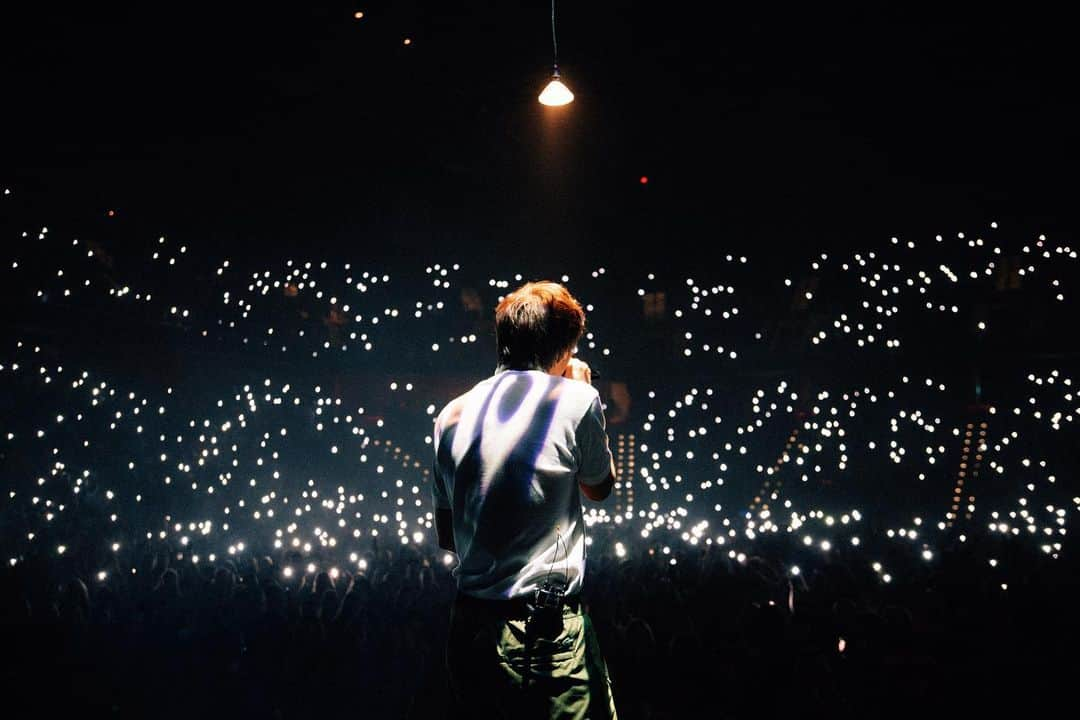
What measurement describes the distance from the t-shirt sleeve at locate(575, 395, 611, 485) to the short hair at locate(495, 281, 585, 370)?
159 millimetres

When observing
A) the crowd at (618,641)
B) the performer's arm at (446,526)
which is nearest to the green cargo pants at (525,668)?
the performer's arm at (446,526)

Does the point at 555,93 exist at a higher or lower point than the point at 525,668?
higher

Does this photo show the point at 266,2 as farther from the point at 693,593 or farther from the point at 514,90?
the point at 693,593

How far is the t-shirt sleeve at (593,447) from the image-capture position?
1207 mm

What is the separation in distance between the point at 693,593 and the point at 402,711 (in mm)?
1669

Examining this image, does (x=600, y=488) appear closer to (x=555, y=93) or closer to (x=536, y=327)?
(x=536, y=327)

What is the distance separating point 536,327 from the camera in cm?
129

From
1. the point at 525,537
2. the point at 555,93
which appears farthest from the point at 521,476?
the point at 555,93

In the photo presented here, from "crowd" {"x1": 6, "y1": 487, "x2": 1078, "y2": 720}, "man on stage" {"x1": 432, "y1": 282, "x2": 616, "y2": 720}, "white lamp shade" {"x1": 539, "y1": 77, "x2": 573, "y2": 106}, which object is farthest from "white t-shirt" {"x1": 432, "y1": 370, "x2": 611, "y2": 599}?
"white lamp shade" {"x1": 539, "y1": 77, "x2": 573, "y2": 106}

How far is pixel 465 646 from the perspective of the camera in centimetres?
115

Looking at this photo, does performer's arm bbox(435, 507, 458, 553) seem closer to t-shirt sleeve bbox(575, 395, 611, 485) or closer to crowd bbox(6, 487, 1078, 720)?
t-shirt sleeve bbox(575, 395, 611, 485)

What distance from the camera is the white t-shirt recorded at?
3.74ft

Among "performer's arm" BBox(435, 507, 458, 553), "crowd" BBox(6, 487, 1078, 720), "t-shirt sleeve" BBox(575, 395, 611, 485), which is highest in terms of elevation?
"t-shirt sleeve" BBox(575, 395, 611, 485)

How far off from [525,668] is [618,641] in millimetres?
2073
